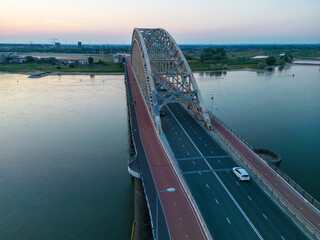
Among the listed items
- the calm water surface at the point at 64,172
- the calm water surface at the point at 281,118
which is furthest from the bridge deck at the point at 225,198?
the calm water surface at the point at 281,118

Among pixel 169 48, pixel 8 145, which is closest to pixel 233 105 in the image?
pixel 169 48

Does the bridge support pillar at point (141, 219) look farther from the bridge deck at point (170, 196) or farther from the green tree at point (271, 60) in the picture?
the green tree at point (271, 60)

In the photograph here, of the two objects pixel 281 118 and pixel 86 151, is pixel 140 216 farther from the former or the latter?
pixel 281 118

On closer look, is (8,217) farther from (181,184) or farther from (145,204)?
(181,184)

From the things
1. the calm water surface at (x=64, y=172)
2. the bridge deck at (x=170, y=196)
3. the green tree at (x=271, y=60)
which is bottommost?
the calm water surface at (x=64, y=172)

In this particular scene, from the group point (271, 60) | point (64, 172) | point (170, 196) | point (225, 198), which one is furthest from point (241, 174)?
point (271, 60)

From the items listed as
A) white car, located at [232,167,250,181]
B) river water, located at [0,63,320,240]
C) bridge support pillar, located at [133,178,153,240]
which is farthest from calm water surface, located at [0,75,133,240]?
white car, located at [232,167,250,181]

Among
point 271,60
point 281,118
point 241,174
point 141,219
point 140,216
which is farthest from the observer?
point 271,60
